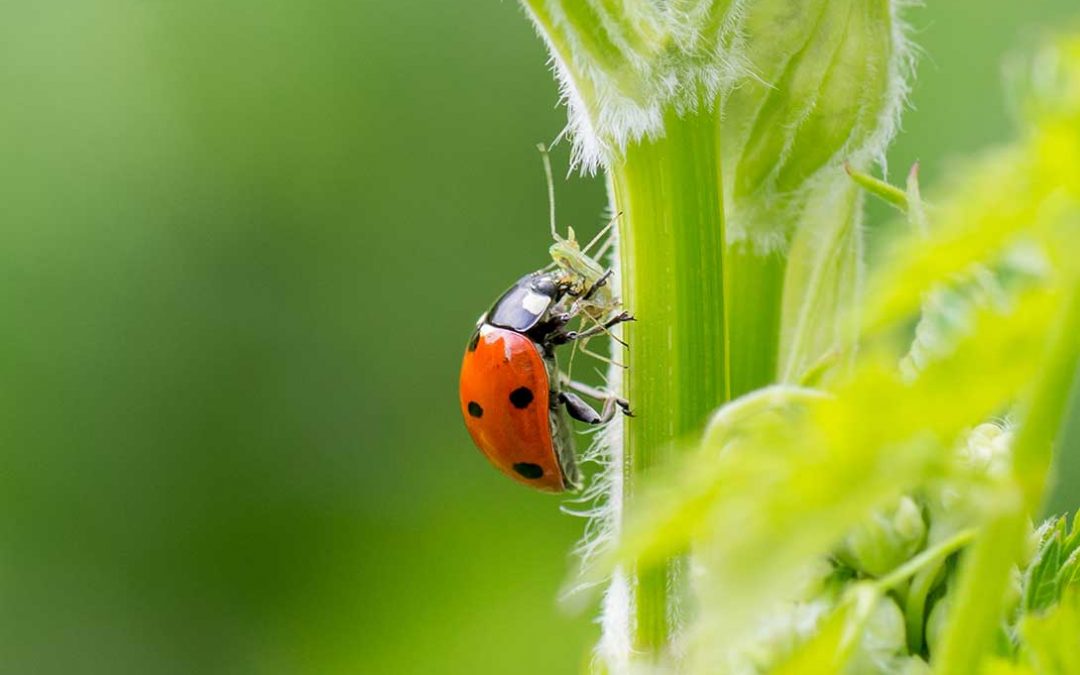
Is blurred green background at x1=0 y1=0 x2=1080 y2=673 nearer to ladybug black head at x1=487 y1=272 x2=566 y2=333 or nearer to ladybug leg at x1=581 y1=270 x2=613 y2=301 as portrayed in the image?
ladybug black head at x1=487 y1=272 x2=566 y2=333

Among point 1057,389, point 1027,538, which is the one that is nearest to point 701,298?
A: point 1027,538

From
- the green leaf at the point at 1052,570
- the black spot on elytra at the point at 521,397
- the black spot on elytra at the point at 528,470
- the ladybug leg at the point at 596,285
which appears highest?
the ladybug leg at the point at 596,285

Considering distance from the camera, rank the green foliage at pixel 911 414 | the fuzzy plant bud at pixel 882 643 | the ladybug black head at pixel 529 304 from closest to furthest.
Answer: the green foliage at pixel 911 414 → the fuzzy plant bud at pixel 882 643 → the ladybug black head at pixel 529 304

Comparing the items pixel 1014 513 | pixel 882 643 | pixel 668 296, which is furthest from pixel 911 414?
pixel 668 296

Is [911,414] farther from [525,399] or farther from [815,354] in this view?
[525,399]

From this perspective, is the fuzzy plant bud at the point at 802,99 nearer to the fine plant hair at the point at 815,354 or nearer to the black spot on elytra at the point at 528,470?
the fine plant hair at the point at 815,354

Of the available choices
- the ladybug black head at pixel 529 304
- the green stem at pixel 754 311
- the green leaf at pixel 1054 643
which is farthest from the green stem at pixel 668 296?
the ladybug black head at pixel 529 304

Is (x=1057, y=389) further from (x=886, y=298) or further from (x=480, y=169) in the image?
(x=480, y=169)
